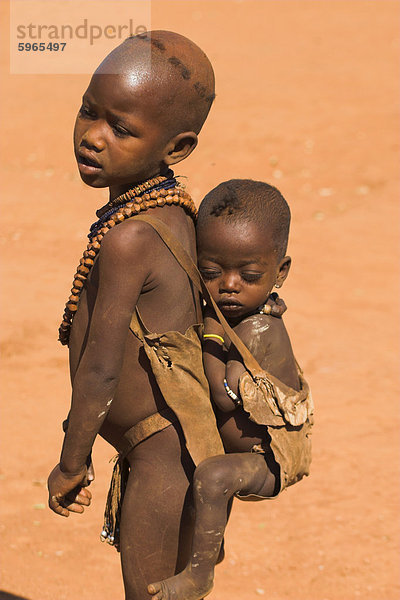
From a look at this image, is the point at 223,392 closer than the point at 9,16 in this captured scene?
Yes

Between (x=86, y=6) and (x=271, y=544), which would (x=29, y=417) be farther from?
(x=86, y=6)

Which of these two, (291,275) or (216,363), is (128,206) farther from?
(291,275)

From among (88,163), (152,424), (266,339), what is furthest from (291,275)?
(88,163)

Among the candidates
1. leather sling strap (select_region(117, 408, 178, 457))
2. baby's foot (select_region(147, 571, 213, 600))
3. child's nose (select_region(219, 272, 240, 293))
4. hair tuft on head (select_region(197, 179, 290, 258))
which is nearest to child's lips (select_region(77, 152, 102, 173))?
hair tuft on head (select_region(197, 179, 290, 258))

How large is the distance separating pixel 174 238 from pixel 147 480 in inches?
32.8

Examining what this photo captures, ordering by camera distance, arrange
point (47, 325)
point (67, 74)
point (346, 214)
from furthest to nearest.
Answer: point (67, 74) → point (346, 214) → point (47, 325)

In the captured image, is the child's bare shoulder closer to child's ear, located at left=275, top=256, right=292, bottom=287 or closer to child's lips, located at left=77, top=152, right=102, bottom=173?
child's ear, located at left=275, top=256, right=292, bottom=287

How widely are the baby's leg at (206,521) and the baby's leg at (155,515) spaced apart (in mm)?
145

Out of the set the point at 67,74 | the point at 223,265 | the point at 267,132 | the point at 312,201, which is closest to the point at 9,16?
the point at 67,74

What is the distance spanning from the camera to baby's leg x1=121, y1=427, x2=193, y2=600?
2971 mm

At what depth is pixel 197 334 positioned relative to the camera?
301 centimetres

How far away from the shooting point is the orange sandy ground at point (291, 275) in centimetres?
564

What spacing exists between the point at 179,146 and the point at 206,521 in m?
1.22

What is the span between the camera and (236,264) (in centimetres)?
295
